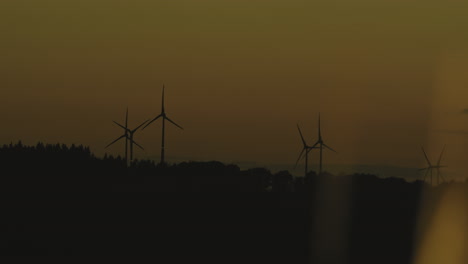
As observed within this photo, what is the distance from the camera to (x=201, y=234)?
183000 mm

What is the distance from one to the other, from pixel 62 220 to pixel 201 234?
1822 cm

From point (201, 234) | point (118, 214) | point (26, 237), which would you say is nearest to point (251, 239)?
point (201, 234)

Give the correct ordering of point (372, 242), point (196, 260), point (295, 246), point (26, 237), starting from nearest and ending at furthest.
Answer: point (196, 260), point (26, 237), point (295, 246), point (372, 242)

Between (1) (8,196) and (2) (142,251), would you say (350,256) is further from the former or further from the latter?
(1) (8,196)

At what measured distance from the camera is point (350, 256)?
522ft

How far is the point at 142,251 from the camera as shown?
152m

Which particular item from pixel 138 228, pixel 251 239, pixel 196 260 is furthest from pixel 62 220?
pixel 196 260

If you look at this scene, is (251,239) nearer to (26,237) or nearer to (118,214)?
(118,214)

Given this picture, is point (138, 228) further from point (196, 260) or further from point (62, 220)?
Answer: point (196, 260)

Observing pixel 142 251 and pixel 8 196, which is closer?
pixel 142 251

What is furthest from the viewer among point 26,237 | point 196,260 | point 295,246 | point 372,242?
point 372,242

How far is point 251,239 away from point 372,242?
17.5 metres

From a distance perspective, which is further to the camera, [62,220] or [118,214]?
[118,214]

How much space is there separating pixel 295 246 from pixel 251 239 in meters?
9.76
